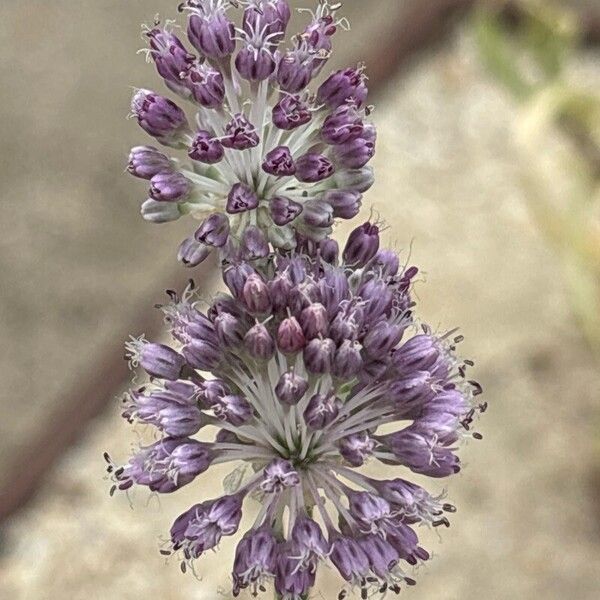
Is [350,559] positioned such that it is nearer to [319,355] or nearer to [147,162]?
[319,355]

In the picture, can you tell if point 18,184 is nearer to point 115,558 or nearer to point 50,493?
point 50,493

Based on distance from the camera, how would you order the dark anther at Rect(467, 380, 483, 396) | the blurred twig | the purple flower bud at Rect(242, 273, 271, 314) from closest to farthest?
1. the purple flower bud at Rect(242, 273, 271, 314)
2. the dark anther at Rect(467, 380, 483, 396)
3. the blurred twig

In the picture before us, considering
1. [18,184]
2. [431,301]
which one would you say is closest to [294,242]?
[431,301]

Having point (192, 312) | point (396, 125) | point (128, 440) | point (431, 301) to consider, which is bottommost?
point (192, 312)

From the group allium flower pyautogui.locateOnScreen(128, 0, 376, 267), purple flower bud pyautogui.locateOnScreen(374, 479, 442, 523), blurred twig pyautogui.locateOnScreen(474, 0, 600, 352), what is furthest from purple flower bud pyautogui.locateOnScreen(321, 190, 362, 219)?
blurred twig pyautogui.locateOnScreen(474, 0, 600, 352)

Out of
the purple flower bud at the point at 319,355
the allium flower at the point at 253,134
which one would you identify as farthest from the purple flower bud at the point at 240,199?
the purple flower bud at the point at 319,355

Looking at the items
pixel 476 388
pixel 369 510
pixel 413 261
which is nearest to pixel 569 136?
pixel 413 261

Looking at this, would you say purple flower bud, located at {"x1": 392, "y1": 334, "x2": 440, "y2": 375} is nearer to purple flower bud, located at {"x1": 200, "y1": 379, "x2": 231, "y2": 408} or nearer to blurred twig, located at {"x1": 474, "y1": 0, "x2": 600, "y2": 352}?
purple flower bud, located at {"x1": 200, "y1": 379, "x2": 231, "y2": 408}
